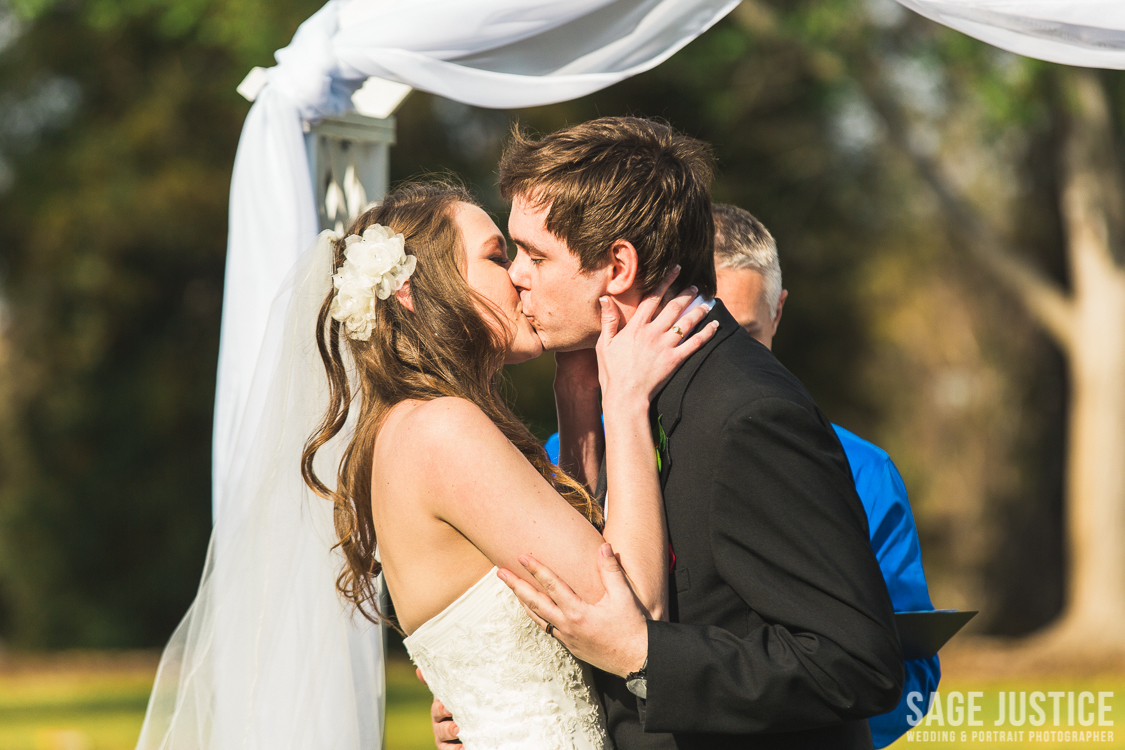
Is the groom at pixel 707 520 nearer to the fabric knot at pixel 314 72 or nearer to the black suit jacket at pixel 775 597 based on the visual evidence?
the black suit jacket at pixel 775 597

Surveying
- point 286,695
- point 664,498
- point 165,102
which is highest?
point 165,102

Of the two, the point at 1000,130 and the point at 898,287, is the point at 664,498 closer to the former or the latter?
the point at 1000,130

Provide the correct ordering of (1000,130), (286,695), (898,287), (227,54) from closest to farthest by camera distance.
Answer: (286,695)
(1000,130)
(227,54)
(898,287)

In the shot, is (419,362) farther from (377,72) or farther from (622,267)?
(377,72)

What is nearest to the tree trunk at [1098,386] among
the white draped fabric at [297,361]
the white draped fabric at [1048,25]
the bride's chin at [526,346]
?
the white draped fabric at [1048,25]

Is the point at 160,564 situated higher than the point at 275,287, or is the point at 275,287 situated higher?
the point at 275,287

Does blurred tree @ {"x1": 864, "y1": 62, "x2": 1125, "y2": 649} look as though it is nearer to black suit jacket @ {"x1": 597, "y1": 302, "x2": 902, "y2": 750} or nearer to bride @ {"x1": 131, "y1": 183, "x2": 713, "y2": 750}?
bride @ {"x1": 131, "y1": 183, "x2": 713, "y2": 750}

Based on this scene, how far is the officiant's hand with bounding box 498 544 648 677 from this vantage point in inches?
84.4

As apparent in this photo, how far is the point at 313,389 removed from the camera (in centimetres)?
312

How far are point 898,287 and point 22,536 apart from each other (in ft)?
44.2

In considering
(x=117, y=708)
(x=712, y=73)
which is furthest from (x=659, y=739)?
(x=712, y=73)

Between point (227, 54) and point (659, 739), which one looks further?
point (227, 54)

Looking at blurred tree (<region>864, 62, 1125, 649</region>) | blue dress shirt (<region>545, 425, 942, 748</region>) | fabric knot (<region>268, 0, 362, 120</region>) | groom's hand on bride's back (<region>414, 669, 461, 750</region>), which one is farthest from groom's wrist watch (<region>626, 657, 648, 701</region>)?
blurred tree (<region>864, 62, 1125, 649</region>)

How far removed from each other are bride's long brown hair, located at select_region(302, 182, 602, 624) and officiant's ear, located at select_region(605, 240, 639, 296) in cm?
34
